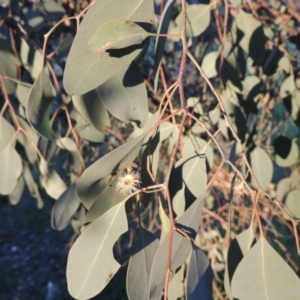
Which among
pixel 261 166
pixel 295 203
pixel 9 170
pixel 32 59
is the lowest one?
pixel 261 166

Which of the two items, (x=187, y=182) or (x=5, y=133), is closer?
(x=187, y=182)

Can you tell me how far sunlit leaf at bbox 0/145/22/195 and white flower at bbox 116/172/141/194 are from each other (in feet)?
1.26

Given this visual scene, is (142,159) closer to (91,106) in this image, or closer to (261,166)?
(91,106)

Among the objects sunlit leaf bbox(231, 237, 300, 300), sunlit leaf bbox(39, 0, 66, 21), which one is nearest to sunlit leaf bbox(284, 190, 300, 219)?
sunlit leaf bbox(231, 237, 300, 300)

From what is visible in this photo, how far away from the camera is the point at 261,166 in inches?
50.3

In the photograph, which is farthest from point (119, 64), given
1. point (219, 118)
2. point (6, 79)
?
point (219, 118)

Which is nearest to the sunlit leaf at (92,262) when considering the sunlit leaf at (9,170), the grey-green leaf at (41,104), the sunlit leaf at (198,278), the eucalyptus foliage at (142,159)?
the eucalyptus foliage at (142,159)

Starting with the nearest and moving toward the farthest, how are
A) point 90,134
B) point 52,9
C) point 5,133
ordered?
1. point 5,133
2. point 90,134
3. point 52,9

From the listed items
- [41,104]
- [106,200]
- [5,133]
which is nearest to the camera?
[106,200]

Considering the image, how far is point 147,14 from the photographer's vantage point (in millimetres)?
752

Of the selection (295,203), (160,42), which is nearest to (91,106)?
(160,42)

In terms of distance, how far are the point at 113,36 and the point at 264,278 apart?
38 centimetres

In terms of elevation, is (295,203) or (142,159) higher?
(142,159)

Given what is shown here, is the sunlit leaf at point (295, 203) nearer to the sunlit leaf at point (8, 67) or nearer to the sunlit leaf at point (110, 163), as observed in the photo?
the sunlit leaf at point (110, 163)
